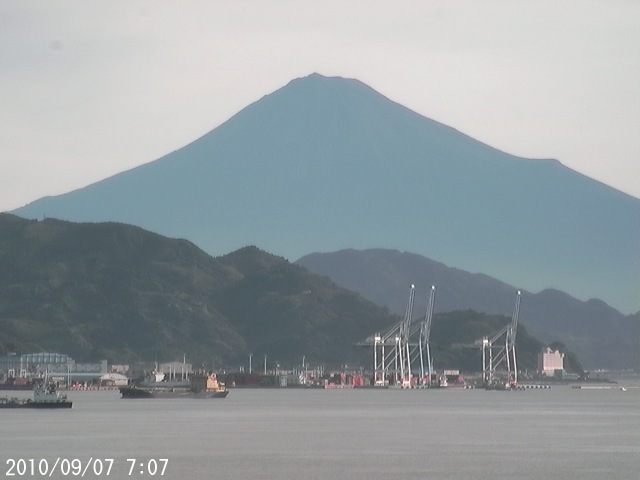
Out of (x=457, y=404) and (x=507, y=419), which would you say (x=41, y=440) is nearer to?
(x=507, y=419)

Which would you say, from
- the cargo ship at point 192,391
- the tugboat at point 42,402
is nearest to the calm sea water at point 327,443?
the tugboat at point 42,402

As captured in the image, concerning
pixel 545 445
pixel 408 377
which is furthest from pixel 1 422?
pixel 408 377

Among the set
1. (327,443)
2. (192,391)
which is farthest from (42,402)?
(327,443)

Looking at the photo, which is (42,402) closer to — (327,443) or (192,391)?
(192,391)

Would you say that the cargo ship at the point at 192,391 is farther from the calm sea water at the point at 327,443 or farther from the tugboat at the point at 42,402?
the calm sea water at the point at 327,443

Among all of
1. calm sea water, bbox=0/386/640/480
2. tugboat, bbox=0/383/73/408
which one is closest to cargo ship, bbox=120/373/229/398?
tugboat, bbox=0/383/73/408

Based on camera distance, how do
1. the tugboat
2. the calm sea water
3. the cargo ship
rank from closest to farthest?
the calm sea water, the tugboat, the cargo ship

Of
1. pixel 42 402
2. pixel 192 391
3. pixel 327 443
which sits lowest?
pixel 327 443

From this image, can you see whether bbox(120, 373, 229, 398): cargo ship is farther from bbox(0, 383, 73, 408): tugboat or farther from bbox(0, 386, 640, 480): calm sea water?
bbox(0, 386, 640, 480): calm sea water
